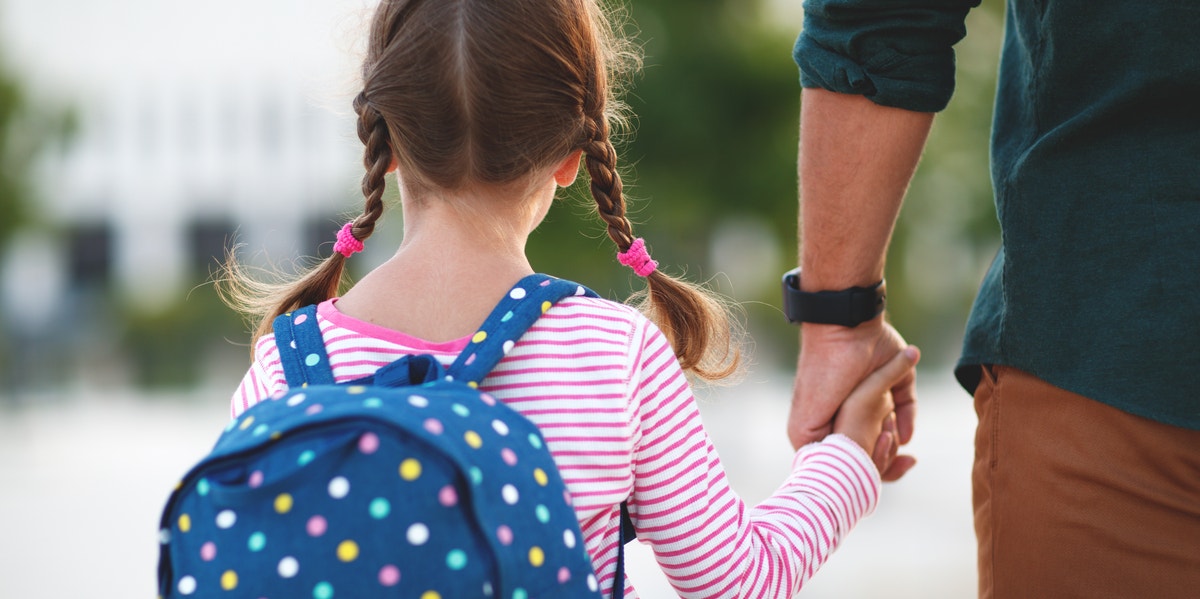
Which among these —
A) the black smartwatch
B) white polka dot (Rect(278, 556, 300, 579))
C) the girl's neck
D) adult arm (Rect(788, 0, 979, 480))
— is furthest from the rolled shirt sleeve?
white polka dot (Rect(278, 556, 300, 579))

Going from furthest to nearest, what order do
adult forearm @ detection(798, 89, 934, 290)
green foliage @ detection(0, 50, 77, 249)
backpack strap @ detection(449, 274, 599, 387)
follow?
1. green foliage @ detection(0, 50, 77, 249)
2. adult forearm @ detection(798, 89, 934, 290)
3. backpack strap @ detection(449, 274, 599, 387)

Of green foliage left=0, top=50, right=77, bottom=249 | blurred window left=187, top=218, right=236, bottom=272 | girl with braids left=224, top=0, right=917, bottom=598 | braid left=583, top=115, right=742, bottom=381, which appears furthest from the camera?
blurred window left=187, top=218, right=236, bottom=272

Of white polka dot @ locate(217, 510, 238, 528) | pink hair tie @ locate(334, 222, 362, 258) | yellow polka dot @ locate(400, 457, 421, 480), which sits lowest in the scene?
white polka dot @ locate(217, 510, 238, 528)

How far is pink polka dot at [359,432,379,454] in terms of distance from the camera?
129cm

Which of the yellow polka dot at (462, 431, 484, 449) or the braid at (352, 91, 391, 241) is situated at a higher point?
the braid at (352, 91, 391, 241)

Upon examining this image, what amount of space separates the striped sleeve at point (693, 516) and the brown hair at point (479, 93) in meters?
0.35

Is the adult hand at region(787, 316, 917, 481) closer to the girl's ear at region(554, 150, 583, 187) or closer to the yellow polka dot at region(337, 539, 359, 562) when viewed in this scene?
the girl's ear at region(554, 150, 583, 187)

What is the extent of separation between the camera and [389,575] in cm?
127

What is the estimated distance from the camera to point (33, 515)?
8.96 meters

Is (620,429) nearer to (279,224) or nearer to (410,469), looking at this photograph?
(410,469)

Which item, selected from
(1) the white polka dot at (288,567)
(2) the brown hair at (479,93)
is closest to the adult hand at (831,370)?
(2) the brown hair at (479,93)

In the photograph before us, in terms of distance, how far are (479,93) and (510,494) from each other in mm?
629

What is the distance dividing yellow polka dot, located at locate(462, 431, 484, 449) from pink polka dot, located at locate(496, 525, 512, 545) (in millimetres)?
98

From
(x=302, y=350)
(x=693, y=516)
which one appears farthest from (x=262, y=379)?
(x=693, y=516)
